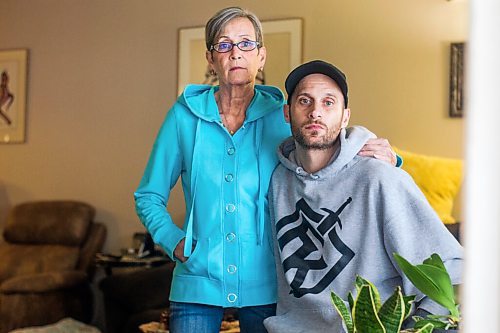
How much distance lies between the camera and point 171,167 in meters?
1.92

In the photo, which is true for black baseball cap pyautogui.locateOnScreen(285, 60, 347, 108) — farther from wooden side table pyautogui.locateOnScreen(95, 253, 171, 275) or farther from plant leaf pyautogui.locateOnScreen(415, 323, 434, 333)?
wooden side table pyautogui.locateOnScreen(95, 253, 171, 275)

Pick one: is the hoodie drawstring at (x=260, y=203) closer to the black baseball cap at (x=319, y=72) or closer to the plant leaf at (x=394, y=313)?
the black baseball cap at (x=319, y=72)

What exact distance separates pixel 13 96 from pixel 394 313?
16.5 ft

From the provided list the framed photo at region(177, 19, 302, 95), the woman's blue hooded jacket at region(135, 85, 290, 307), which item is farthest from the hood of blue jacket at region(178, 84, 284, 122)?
the framed photo at region(177, 19, 302, 95)

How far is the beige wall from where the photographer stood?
4.27 m

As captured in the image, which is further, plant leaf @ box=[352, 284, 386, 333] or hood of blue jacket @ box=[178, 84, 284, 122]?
hood of blue jacket @ box=[178, 84, 284, 122]

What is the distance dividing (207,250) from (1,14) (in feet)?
14.7

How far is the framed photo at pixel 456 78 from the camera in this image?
163 inches

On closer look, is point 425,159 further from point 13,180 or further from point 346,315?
point 13,180

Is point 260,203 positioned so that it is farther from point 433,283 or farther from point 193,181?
point 433,283

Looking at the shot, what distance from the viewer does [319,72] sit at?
177cm

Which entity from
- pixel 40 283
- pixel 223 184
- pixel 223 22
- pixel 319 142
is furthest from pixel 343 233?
pixel 40 283

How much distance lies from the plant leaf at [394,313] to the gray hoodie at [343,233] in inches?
19.2

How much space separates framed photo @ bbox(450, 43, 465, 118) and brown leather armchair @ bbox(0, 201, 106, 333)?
8.45 ft
